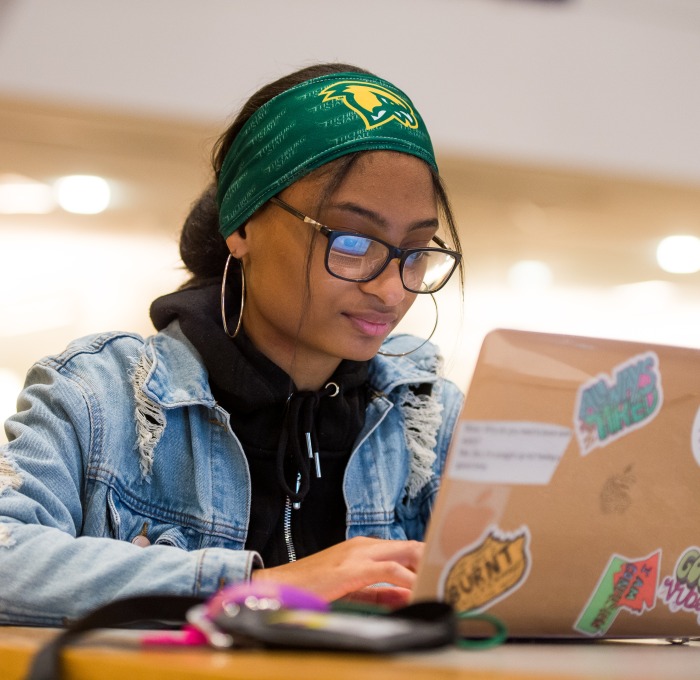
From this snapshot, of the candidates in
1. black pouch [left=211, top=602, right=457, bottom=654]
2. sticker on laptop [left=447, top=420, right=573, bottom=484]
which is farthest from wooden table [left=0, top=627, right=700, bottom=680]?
sticker on laptop [left=447, top=420, right=573, bottom=484]

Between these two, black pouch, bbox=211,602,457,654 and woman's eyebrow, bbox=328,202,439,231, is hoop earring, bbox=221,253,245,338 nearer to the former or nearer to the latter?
woman's eyebrow, bbox=328,202,439,231

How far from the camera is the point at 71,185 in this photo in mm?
2168

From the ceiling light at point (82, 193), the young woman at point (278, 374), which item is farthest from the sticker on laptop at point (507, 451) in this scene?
the ceiling light at point (82, 193)

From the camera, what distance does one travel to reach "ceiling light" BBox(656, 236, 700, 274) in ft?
8.46

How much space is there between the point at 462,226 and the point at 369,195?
4.52ft

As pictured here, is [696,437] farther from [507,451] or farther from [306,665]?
[306,665]

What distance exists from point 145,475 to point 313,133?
509 mm

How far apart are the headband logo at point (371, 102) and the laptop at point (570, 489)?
0.64 meters

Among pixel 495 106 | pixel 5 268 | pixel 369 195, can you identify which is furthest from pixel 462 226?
pixel 369 195

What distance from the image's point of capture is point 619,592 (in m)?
0.73

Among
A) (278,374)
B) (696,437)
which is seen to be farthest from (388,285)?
(696,437)

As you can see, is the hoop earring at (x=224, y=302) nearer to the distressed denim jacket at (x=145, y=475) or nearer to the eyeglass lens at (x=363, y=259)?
the distressed denim jacket at (x=145, y=475)

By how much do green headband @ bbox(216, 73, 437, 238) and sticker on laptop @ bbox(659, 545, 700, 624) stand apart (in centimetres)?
67

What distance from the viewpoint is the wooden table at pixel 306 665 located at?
0.45m
